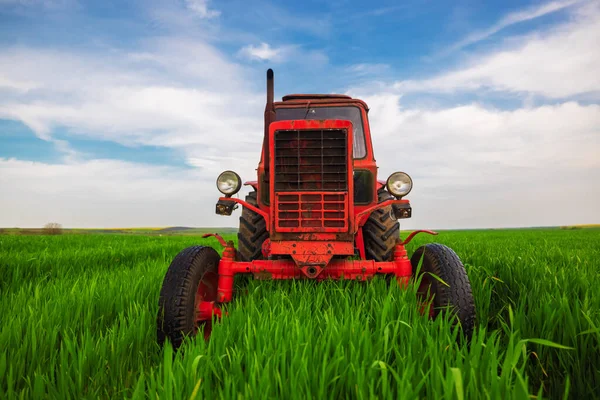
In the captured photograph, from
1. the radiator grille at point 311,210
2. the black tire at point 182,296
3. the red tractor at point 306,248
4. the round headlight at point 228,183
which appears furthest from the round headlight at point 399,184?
the black tire at point 182,296

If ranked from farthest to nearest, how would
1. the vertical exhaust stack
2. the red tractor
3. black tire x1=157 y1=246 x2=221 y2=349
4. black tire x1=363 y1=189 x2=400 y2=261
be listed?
black tire x1=363 y1=189 x2=400 y2=261 < the vertical exhaust stack < the red tractor < black tire x1=157 y1=246 x2=221 y2=349

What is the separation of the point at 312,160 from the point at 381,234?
48.0 inches

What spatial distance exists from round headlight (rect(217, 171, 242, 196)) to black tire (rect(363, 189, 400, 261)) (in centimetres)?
139

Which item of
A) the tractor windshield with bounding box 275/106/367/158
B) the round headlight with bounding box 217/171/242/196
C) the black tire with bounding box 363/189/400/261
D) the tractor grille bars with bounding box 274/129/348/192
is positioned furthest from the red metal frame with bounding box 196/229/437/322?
the tractor windshield with bounding box 275/106/367/158

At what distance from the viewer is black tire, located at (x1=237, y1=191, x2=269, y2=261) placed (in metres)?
3.61

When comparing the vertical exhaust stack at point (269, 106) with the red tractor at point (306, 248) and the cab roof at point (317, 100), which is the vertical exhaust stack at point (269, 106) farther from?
the cab roof at point (317, 100)

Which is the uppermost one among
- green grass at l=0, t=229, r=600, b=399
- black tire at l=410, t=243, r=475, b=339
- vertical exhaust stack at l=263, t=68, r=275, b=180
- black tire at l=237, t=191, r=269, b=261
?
vertical exhaust stack at l=263, t=68, r=275, b=180

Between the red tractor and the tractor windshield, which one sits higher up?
the tractor windshield

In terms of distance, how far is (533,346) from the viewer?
213cm

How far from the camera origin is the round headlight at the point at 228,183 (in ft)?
10.5

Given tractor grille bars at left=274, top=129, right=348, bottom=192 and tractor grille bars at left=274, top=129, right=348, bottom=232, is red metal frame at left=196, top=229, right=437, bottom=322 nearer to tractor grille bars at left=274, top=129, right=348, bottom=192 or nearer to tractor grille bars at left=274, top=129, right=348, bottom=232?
tractor grille bars at left=274, top=129, right=348, bottom=232

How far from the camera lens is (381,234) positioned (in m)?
3.52

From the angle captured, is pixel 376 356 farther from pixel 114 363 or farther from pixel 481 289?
pixel 481 289

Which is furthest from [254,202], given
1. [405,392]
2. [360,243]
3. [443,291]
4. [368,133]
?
[405,392]
